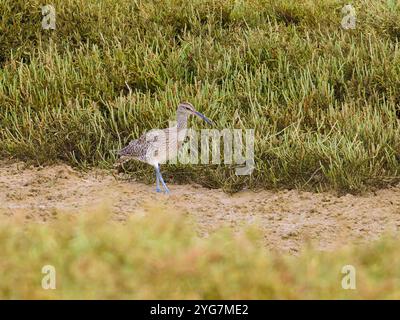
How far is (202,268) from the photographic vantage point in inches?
215

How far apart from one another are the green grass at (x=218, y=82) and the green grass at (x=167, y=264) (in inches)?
65.3

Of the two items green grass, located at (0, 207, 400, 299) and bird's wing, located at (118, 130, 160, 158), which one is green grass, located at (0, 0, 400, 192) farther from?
green grass, located at (0, 207, 400, 299)

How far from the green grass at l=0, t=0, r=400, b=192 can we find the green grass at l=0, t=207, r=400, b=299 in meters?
1.66

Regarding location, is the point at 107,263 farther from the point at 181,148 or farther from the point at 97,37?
the point at 97,37

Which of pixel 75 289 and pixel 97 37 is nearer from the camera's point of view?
pixel 75 289

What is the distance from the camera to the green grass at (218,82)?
7.90 m

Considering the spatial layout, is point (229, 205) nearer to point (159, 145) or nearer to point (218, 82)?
point (159, 145)

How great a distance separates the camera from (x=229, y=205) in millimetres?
7473

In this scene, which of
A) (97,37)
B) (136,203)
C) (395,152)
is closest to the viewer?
(136,203)

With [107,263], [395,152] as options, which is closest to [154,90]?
[395,152]

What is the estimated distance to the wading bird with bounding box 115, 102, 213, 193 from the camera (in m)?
7.35

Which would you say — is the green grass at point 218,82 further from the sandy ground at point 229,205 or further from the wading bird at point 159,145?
the wading bird at point 159,145

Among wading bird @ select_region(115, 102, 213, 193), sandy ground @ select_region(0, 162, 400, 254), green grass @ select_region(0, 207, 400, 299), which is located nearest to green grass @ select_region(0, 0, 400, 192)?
sandy ground @ select_region(0, 162, 400, 254)

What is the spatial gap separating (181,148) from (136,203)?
0.98 metres
